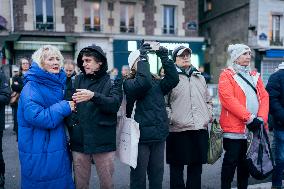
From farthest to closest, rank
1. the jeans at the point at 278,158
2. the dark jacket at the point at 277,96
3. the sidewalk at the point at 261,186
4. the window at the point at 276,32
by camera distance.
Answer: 1. the window at the point at 276,32
2. the sidewalk at the point at 261,186
3. the jeans at the point at 278,158
4. the dark jacket at the point at 277,96

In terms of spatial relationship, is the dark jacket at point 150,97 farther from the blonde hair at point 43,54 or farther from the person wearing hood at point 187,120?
the blonde hair at point 43,54

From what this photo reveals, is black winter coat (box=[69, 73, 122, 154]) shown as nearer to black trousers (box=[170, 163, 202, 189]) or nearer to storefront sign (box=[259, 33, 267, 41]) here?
black trousers (box=[170, 163, 202, 189])

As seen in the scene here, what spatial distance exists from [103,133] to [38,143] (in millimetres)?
647

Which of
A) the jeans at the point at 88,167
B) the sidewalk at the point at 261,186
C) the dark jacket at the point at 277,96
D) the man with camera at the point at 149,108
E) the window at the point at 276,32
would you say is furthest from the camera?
the window at the point at 276,32

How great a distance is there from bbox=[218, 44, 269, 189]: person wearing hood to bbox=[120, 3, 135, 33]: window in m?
15.6

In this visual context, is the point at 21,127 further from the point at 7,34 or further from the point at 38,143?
the point at 7,34

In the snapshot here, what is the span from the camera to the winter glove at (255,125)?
3.64 meters

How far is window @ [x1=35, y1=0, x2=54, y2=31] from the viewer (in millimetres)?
17281

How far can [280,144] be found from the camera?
4.16m

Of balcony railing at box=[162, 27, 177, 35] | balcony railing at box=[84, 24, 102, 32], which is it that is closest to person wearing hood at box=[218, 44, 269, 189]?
balcony railing at box=[84, 24, 102, 32]

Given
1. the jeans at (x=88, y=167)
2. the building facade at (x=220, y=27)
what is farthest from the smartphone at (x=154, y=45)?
the building facade at (x=220, y=27)

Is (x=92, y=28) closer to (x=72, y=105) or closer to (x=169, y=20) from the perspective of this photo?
(x=169, y=20)

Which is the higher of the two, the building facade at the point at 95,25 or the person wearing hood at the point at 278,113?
the building facade at the point at 95,25

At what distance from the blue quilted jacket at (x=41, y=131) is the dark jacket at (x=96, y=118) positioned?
22 centimetres
